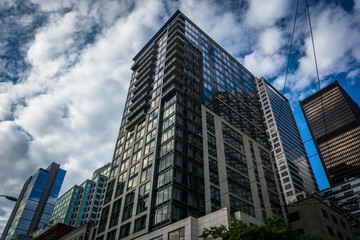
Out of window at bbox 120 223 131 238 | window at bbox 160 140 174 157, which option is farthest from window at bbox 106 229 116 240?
window at bbox 160 140 174 157

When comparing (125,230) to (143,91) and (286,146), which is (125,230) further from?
(286,146)

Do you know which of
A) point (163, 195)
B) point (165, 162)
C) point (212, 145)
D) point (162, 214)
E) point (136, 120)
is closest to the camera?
point (162, 214)

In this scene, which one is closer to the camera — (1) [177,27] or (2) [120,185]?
(2) [120,185]

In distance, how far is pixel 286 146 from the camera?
151875 mm

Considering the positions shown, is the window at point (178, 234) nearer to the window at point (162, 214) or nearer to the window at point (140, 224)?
the window at point (162, 214)

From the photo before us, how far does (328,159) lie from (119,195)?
189 metres

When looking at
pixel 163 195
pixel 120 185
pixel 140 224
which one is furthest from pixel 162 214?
pixel 120 185

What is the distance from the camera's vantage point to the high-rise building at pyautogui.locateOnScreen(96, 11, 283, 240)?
45.6 meters

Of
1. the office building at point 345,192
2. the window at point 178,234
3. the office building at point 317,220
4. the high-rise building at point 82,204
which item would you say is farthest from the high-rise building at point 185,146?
the office building at point 345,192

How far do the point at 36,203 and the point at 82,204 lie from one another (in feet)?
194

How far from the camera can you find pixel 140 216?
149 ft

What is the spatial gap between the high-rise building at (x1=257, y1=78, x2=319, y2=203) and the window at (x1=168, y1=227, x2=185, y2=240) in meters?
97.2

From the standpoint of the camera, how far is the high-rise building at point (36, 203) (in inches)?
5950

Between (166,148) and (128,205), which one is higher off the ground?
(166,148)
